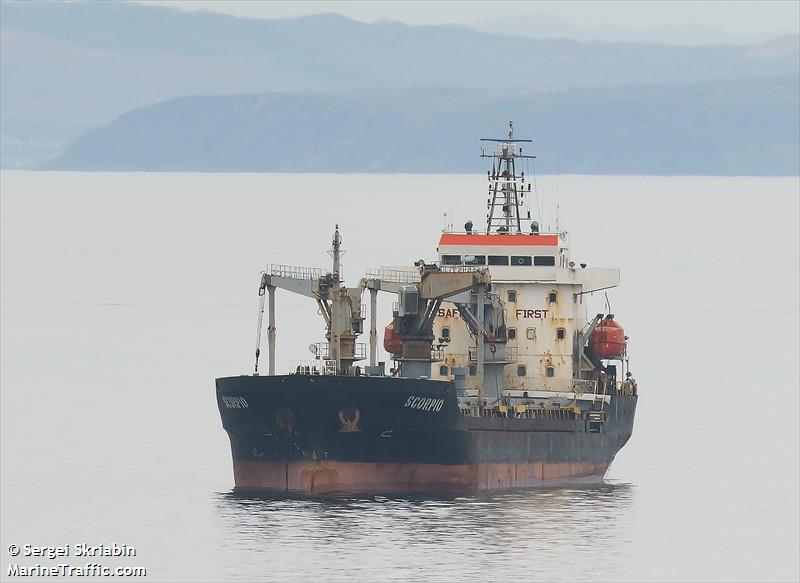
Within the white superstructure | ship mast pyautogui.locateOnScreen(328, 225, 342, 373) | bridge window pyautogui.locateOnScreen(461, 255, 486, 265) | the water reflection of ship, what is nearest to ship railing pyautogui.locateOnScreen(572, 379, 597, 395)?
the white superstructure

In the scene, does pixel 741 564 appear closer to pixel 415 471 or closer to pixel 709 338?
pixel 415 471

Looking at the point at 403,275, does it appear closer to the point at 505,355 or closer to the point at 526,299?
the point at 505,355

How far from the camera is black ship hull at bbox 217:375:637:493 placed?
76.1 metres

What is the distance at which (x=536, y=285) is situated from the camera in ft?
284

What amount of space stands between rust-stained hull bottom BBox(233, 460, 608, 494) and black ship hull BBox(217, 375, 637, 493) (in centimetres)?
3

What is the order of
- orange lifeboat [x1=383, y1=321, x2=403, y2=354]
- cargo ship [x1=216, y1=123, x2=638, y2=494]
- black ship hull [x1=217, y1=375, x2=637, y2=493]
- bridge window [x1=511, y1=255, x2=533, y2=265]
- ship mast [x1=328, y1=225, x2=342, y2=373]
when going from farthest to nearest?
bridge window [x1=511, y1=255, x2=533, y2=265], orange lifeboat [x1=383, y1=321, x2=403, y2=354], ship mast [x1=328, y1=225, x2=342, y2=373], cargo ship [x1=216, y1=123, x2=638, y2=494], black ship hull [x1=217, y1=375, x2=637, y2=493]

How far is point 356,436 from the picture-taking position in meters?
76.2

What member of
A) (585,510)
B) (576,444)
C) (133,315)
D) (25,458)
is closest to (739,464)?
(576,444)

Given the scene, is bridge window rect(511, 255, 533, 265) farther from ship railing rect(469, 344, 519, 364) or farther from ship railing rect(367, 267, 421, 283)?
ship railing rect(367, 267, 421, 283)

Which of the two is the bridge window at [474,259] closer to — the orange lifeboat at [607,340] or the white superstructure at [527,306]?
the white superstructure at [527,306]

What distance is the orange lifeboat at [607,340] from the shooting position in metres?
88.0

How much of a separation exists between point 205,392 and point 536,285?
26.1 m

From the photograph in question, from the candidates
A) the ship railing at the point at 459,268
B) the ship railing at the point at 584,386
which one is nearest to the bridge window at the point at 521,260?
the ship railing at the point at 459,268

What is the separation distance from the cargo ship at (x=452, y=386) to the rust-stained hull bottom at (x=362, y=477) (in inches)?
1.7
